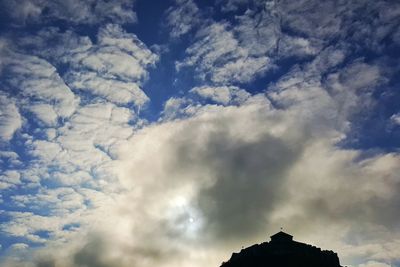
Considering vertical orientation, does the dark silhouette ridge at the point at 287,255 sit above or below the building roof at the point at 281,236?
A: below

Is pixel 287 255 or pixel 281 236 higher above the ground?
pixel 281 236

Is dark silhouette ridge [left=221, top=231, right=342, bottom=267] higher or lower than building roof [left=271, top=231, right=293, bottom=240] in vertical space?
lower

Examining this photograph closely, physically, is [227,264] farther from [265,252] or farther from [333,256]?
[333,256]

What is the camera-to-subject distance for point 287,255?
2020 inches

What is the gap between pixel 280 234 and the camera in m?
53.2

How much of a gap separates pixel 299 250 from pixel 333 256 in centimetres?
601

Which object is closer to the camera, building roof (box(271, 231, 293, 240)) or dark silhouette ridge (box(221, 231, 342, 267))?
dark silhouette ridge (box(221, 231, 342, 267))

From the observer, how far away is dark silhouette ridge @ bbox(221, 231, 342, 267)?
167 feet

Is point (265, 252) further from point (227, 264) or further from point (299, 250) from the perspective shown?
point (227, 264)

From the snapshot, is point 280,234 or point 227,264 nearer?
point 280,234

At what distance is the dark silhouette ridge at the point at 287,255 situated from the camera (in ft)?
167

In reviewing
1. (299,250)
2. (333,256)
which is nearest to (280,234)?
(299,250)

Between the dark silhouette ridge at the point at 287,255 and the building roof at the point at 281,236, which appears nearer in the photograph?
the dark silhouette ridge at the point at 287,255

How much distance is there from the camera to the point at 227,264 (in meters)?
59.2
